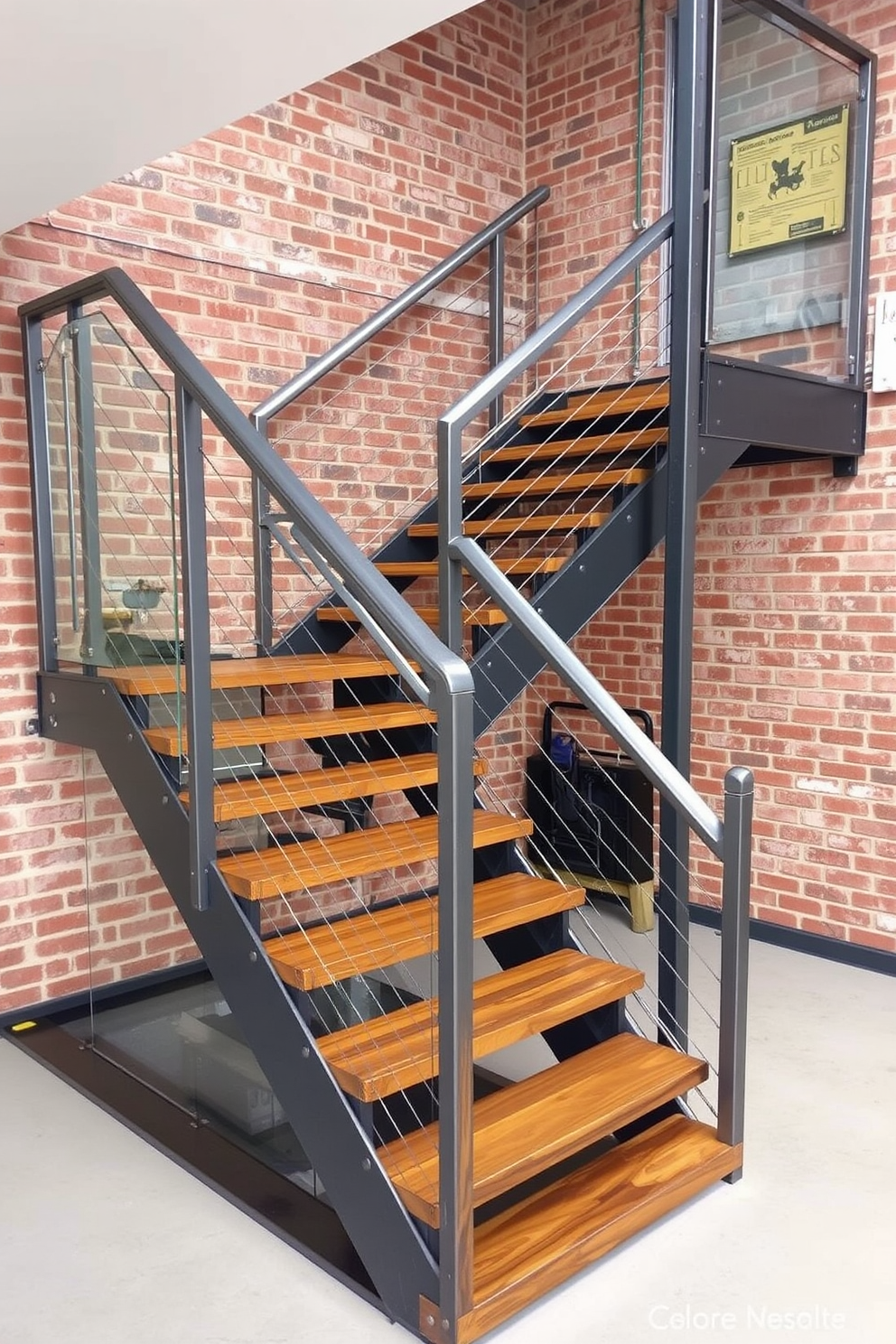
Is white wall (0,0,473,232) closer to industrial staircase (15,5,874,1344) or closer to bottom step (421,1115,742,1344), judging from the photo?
industrial staircase (15,5,874,1344)

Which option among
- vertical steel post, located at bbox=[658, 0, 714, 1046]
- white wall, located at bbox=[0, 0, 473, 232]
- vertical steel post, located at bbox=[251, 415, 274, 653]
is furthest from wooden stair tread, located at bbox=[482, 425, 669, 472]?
white wall, located at bbox=[0, 0, 473, 232]

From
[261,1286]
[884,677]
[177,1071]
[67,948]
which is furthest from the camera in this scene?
[884,677]

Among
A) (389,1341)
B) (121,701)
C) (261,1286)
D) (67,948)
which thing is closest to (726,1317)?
(389,1341)

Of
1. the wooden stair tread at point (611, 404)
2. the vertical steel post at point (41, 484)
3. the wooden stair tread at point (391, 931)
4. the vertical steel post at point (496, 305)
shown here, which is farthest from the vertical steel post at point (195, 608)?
the vertical steel post at point (496, 305)

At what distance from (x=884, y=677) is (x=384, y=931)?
217 cm

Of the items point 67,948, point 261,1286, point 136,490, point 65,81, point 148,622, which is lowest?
point 261,1286

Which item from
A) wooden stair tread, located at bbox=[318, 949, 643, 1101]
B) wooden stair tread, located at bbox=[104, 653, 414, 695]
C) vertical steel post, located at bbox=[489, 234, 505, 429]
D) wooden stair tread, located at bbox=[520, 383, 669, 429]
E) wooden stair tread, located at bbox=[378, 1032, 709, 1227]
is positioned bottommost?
wooden stair tread, located at bbox=[378, 1032, 709, 1227]

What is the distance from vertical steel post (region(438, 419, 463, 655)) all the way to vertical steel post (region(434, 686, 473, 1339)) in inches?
31.0

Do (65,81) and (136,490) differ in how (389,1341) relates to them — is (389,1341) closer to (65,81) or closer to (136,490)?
(136,490)

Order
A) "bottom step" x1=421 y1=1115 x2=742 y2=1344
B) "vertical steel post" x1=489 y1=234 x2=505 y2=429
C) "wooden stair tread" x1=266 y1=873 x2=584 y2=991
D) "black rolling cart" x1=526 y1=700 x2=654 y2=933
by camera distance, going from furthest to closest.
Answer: "vertical steel post" x1=489 y1=234 x2=505 y2=429, "black rolling cart" x1=526 y1=700 x2=654 y2=933, "wooden stair tread" x1=266 y1=873 x2=584 y2=991, "bottom step" x1=421 y1=1115 x2=742 y2=1344

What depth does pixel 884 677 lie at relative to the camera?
12.4ft

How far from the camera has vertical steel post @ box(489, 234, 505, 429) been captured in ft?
14.6

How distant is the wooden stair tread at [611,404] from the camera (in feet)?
11.9

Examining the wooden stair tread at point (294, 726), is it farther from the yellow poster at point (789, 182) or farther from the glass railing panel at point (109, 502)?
the yellow poster at point (789, 182)
